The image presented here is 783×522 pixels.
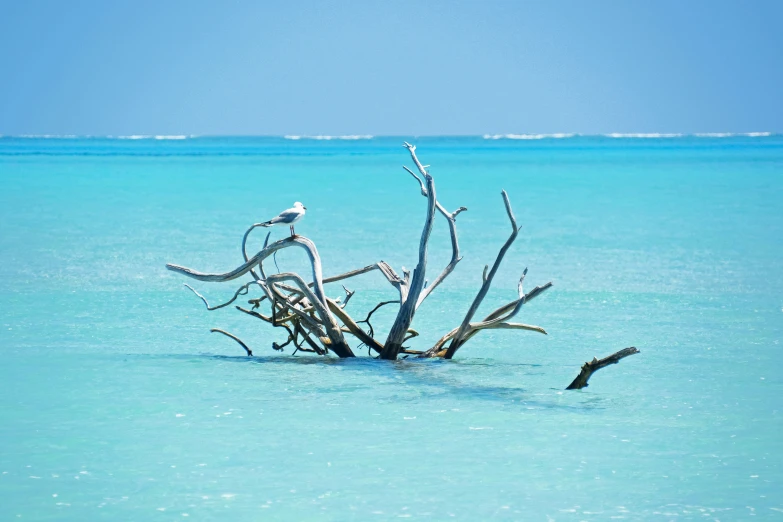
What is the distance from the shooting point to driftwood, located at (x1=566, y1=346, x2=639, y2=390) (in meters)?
5.61

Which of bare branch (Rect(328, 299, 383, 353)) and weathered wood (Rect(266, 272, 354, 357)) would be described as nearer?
weathered wood (Rect(266, 272, 354, 357))

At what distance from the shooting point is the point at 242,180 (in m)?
32.3

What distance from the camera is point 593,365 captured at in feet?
19.0

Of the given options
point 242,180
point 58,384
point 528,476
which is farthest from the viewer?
point 242,180

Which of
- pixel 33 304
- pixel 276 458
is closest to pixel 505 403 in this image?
pixel 276 458

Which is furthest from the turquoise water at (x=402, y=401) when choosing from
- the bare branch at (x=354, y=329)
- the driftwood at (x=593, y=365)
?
the bare branch at (x=354, y=329)

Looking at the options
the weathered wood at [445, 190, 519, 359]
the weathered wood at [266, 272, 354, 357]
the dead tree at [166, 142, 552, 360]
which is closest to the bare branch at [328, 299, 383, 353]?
the dead tree at [166, 142, 552, 360]

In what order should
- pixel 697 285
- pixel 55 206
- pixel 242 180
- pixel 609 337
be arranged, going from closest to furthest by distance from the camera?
pixel 609 337
pixel 697 285
pixel 55 206
pixel 242 180

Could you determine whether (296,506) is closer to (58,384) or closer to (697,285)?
(58,384)

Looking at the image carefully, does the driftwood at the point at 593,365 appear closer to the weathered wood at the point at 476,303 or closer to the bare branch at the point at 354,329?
the weathered wood at the point at 476,303

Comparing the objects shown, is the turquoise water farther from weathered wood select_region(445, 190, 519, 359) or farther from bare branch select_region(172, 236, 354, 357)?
bare branch select_region(172, 236, 354, 357)

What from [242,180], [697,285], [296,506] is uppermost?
[242,180]

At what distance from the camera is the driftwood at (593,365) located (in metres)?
5.61

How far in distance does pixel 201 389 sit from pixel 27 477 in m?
1.57
